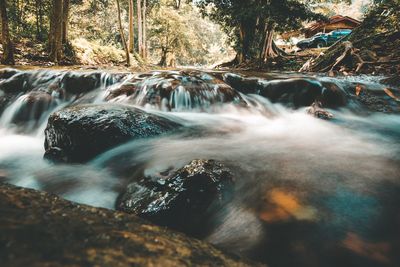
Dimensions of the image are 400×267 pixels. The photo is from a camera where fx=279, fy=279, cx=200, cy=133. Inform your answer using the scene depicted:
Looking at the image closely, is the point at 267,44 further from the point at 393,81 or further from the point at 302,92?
the point at 302,92

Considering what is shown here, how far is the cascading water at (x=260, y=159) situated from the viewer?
2.12 meters

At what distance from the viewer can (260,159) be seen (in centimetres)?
379

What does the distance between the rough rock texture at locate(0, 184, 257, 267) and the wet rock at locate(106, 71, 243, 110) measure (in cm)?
464

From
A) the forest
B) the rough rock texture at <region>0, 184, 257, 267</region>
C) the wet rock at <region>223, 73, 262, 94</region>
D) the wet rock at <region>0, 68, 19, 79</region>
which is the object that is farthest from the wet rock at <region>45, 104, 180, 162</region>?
the wet rock at <region>0, 68, 19, 79</region>

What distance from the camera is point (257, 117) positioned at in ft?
21.0

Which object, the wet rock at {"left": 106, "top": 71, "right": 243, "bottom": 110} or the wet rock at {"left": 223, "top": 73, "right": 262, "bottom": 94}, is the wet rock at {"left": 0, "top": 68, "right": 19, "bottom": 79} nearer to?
the wet rock at {"left": 106, "top": 71, "right": 243, "bottom": 110}

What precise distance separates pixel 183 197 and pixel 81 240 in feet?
4.10

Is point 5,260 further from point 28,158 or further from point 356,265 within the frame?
point 28,158

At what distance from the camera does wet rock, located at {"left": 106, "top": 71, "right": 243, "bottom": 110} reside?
20.3 feet

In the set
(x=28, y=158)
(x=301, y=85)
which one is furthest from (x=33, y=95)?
(x=301, y=85)

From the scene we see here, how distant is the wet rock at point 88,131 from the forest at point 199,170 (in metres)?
0.02

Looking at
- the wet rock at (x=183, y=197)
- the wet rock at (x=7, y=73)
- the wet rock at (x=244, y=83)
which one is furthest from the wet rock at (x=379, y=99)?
the wet rock at (x=7, y=73)

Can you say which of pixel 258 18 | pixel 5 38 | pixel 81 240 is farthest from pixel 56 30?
pixel 81 240

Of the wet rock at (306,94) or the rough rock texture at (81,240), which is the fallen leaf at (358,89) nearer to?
the wet rock at (306,94)
